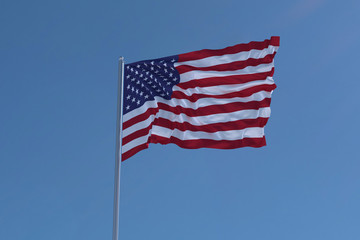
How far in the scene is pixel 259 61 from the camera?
65.1 feet

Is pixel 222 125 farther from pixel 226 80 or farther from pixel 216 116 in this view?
pixel 226 80

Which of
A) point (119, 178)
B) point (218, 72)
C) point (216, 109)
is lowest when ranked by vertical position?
point (119, 178)

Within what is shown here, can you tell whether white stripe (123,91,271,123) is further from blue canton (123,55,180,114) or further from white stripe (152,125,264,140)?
white stripe (152,125,264,140)

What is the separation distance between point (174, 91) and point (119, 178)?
15.8 ft

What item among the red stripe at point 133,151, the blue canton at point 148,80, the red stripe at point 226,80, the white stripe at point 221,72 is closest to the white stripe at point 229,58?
the white stripe at point 221,72

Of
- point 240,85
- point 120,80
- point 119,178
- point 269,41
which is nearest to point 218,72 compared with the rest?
point 240,85

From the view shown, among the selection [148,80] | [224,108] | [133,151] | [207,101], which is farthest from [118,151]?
[224,108]

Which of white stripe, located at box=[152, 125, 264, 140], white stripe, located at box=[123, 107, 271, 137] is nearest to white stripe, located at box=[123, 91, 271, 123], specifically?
white stripe, located at box=[123, 107, 271, 137]

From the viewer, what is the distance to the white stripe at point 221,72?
19.9m

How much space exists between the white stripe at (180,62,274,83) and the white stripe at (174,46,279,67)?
1.00ft

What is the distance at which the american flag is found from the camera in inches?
759

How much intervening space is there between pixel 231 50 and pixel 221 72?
89 centimetres

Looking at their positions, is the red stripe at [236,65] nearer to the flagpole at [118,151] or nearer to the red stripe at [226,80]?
the red stripe at [226,80]

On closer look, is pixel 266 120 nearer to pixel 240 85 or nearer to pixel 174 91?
pixel 240 85
